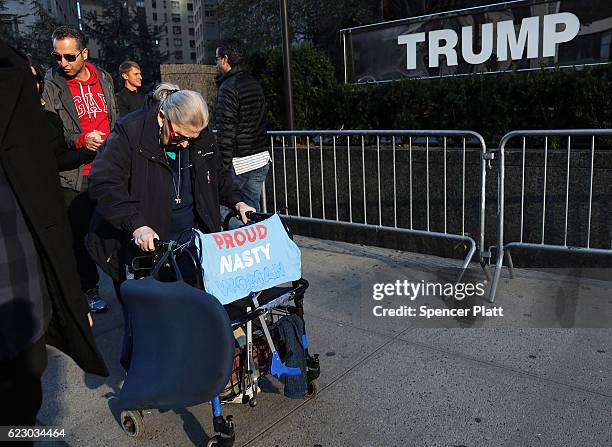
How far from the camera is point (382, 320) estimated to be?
169 inches

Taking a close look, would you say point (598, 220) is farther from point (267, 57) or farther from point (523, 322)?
point (267, 57)

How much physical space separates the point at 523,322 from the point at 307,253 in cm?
258

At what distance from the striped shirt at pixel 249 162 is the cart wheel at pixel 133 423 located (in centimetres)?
291

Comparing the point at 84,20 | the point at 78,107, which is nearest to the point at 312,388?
the point at 78,107

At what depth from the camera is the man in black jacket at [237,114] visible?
5.18m

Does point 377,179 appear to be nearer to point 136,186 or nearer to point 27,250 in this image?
point 136,186

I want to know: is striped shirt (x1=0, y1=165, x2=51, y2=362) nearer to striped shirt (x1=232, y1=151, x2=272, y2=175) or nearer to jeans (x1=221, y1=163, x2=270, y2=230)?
striped shirt (x1=232, y1=151, x2=272, y2=175)

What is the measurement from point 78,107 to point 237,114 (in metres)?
1.43

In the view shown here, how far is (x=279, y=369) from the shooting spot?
2.81 m

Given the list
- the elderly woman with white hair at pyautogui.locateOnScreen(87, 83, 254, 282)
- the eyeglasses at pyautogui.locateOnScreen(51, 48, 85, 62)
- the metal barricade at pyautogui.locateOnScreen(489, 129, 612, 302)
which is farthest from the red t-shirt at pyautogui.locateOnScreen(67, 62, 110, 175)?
the metal barricade at pyautogui.locateOnScreen(489, 129, 612, 302)

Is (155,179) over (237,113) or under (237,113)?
under

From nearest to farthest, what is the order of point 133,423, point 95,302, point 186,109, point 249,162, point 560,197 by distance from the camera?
point 186,109 → point 133,423 → point 95,302 → point 560,197 → point 249,162

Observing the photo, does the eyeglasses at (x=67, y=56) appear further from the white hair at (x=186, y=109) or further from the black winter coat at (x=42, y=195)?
the black winter coat at (x=42, y=195)

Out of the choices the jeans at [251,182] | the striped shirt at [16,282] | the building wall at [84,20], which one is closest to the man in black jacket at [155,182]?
the striped shirt at [16,282]
